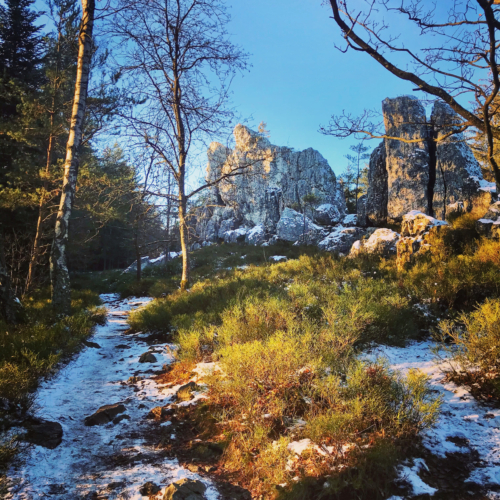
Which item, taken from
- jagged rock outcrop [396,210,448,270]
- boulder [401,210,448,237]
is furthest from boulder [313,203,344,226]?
jagged rock outcrop [396,210,448,270]

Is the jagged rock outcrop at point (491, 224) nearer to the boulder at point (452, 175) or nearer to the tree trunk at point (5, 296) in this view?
the boulder at point (452, 175)

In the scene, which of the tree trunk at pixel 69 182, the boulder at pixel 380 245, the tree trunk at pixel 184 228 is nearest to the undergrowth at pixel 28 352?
the tree trunk at pixel 69 182

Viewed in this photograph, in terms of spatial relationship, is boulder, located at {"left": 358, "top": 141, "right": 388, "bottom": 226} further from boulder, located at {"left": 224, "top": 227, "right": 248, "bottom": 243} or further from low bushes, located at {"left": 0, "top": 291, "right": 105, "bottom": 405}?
boulder, located at {"left": 224, "top": 227, "right": 248, "bottom": 243}

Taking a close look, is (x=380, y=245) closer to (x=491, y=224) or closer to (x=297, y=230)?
(x=491, y=224)

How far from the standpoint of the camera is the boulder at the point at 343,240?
611 inches

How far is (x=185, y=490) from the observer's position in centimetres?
211

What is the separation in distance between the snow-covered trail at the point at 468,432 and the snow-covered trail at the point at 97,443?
72.8 inches

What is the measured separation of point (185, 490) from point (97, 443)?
128cm

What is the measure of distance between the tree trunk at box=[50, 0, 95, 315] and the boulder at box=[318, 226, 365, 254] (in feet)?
39.9

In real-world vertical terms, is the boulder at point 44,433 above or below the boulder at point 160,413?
above

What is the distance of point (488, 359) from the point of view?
2951 millimetres

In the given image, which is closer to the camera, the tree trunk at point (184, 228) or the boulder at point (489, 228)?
the boulder at point (489, 228)

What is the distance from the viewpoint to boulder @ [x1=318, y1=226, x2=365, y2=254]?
15.5 m

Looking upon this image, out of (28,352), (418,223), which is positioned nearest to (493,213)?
(418,223)
